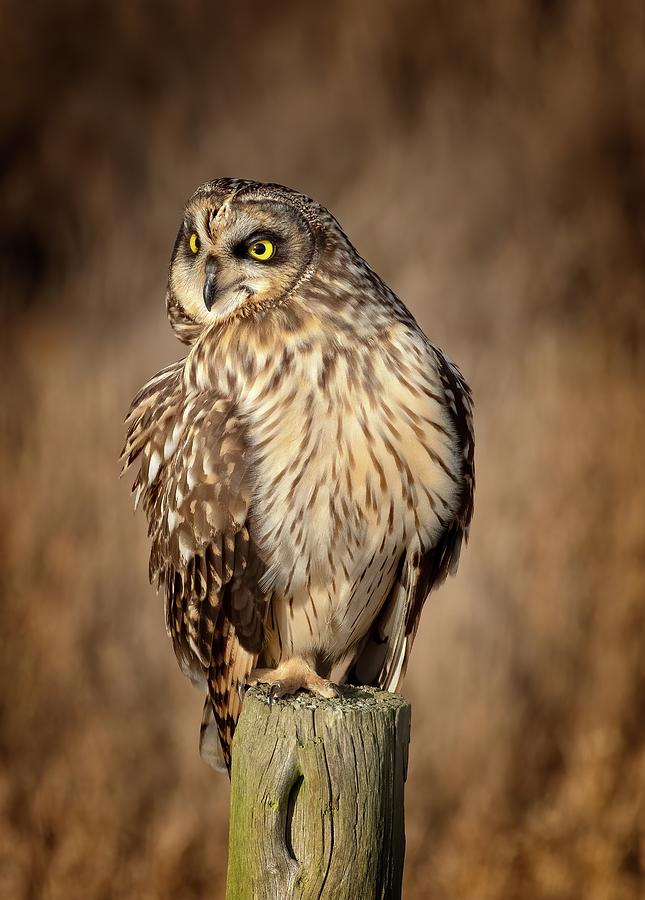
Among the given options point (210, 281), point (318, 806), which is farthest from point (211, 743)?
point (210, 281)

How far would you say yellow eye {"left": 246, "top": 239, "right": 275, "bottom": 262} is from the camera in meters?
2.20

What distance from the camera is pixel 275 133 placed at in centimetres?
395

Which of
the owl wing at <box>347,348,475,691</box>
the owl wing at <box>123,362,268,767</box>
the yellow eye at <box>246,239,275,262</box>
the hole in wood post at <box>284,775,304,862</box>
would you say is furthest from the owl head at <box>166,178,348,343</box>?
the hole in wood post at <box>284,775,304,862</box>

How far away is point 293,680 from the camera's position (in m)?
2.29

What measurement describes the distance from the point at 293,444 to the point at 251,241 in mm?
386

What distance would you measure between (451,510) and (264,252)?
0.62 meters

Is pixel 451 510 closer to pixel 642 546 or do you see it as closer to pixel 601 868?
pixel 642 546

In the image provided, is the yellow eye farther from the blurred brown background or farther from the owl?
the blurred brown background

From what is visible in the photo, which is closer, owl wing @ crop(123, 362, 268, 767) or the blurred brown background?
owl wing @ crop(123, 362, 268, 767)

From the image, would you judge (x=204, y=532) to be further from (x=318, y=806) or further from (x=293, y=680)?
(x=318, y=806)

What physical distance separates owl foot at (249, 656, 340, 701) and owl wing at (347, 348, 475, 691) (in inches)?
8.7

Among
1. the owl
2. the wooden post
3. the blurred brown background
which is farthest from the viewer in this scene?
the blurred brown background

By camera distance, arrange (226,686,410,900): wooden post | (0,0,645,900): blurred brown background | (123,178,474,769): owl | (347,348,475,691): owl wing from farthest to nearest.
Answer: (0,0,645,900): blurred brown background < (347,348,475,691): owl wing < (123,178,474,769): owl < (226,686,410,900): wooden post

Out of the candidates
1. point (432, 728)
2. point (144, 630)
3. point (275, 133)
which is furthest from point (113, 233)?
point (432, 728)
